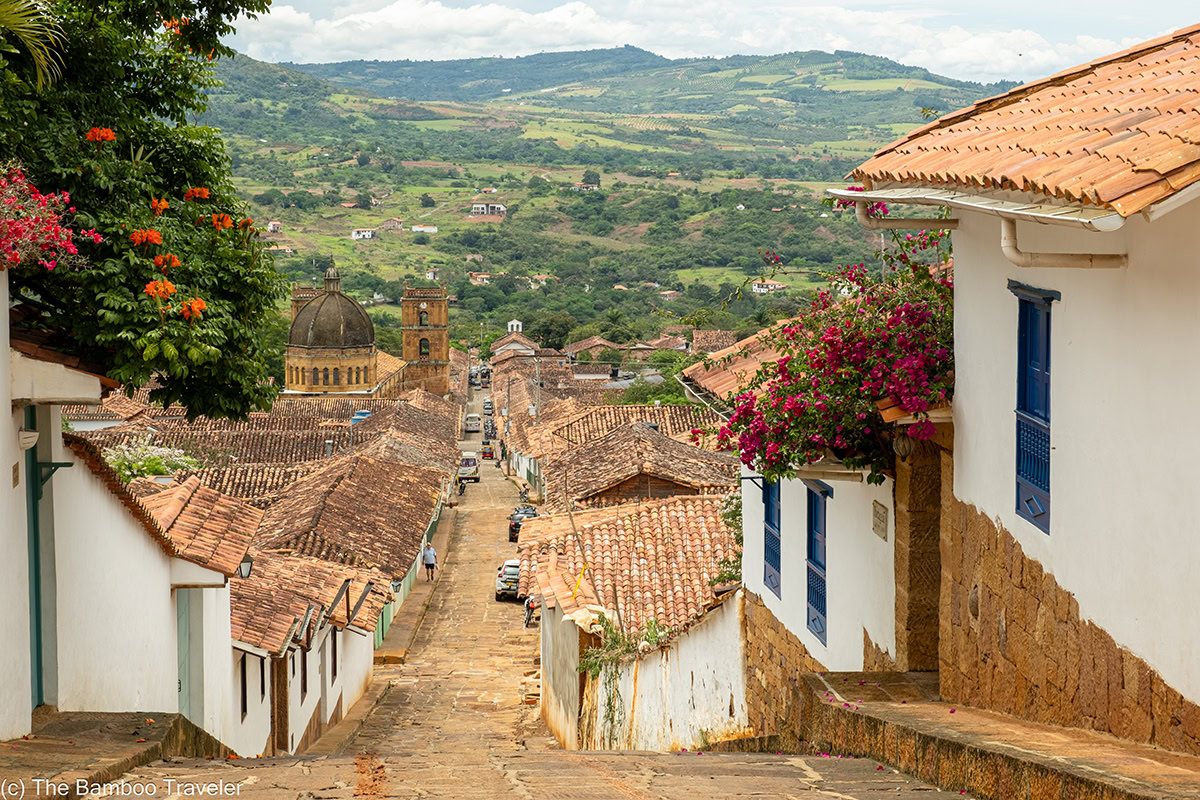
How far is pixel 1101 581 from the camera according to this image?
19.1 ft

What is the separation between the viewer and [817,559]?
34.0 feet

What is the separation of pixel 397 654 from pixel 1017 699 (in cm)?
2183

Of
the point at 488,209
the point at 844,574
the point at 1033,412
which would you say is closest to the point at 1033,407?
the point at 1033,412

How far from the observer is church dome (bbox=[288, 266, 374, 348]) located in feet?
260

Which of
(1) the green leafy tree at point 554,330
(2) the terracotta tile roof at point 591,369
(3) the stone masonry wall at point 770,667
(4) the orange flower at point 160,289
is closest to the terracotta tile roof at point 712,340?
(2) the terracotta tile roof at point 591,369

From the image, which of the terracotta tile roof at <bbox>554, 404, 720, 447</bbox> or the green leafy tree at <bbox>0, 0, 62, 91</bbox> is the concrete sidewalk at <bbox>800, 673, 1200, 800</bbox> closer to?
the green leafy tree at <bbox>0, 0, 62, 91</bbox>

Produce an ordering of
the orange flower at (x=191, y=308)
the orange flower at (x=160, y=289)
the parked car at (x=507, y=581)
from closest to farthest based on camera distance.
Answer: the orange flower at (x=160, y=289), the orange flower at (x=191, y=308), the parked car at (x=507, y=581)

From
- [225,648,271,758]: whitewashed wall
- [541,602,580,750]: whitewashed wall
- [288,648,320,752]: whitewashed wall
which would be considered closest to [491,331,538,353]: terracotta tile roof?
[541,602,580,750]: whitewashed wall

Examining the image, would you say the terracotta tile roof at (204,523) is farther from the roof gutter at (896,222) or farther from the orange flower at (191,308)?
the roof gutter at (896,222)

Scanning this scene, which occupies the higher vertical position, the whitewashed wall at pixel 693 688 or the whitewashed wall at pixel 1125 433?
the whitewashed wall at pixel 1125 433

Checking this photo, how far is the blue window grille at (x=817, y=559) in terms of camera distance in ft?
33.1

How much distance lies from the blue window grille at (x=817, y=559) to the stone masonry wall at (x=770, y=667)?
1.02ft

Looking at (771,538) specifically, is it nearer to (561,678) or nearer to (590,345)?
(561,678)

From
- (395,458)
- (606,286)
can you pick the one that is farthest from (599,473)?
(606,286)
